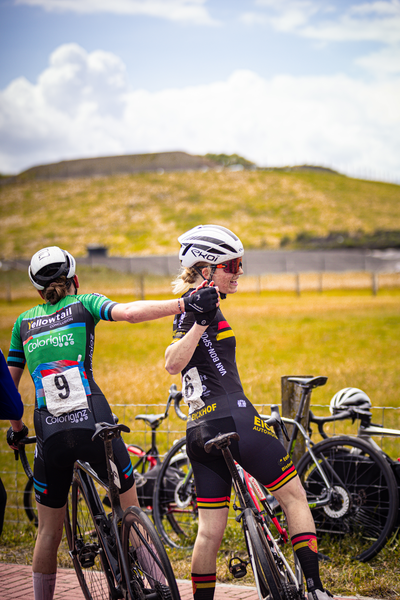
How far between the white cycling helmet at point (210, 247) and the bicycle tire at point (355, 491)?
2.12 meters

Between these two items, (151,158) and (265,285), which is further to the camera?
(151,158)

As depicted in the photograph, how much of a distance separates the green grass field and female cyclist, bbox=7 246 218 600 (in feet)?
5.65

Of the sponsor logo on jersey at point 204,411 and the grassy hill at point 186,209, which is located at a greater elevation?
the grassy hill at point 186,209

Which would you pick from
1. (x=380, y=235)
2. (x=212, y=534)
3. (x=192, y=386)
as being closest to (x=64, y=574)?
(x=212, y=534)

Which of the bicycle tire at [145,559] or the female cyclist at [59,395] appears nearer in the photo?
the bicycle tire at [145,559]

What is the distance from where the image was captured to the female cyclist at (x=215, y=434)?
3021mm

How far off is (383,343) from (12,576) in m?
14.5

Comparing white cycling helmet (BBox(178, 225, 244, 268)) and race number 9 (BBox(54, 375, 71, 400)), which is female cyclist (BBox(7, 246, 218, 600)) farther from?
white cycling helmet (BBox(178, 225, 244, 268))

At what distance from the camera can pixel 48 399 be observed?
3.20 meters

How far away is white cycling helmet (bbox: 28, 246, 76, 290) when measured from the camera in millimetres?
3311

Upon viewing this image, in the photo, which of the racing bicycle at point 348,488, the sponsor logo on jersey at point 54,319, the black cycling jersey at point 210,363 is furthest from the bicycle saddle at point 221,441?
the racing bicycle at point 348,488

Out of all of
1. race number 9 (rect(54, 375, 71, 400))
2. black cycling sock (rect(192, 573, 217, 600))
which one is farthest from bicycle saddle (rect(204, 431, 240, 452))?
race number 9 (rect(54, 375, 71, 400))

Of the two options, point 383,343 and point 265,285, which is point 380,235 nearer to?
point 265,285

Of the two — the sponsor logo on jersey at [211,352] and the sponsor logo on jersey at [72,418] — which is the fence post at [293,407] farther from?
the sponsor logo on jersey at [72,418]
